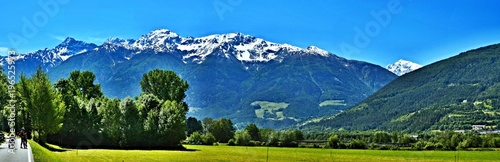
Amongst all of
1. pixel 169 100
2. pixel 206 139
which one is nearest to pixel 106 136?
pixel 169 100

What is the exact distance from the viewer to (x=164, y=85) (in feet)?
379

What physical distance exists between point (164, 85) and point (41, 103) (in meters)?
41.4

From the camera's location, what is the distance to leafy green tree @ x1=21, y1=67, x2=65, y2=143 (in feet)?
249

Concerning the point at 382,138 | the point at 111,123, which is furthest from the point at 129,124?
the point at 382,138

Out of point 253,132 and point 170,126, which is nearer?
point 170,126

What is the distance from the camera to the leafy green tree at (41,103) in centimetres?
7581

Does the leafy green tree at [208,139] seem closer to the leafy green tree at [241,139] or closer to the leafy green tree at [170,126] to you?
the leafy green tree at [241,139]

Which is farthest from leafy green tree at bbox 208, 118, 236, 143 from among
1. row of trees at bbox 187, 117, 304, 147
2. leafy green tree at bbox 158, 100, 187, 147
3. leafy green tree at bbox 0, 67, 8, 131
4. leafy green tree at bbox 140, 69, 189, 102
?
leafy green tree at bbox 0, 67, 8, 131

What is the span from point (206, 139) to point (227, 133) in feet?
54.7

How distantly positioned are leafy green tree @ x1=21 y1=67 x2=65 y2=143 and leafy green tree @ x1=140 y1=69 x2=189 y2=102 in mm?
37390

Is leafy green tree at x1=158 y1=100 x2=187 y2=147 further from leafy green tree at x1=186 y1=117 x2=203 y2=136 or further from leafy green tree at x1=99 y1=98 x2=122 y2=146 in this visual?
leafy green tree at x1=186 y1=117 x2=203 y2=136

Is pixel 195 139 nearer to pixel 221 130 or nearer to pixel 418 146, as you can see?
pixel 221 130

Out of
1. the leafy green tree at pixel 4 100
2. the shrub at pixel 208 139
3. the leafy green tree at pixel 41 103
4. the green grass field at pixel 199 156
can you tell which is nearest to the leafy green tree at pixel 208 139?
the shrub at pixel 208 139

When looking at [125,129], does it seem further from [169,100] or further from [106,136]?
[169,100]
